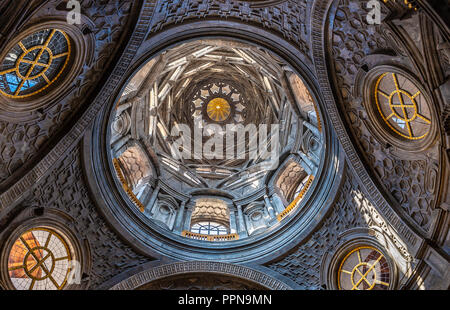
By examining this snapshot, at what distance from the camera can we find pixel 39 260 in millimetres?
12320

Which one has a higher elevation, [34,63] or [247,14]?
[247,14]

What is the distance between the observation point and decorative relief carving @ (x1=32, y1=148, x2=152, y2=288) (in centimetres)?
1266

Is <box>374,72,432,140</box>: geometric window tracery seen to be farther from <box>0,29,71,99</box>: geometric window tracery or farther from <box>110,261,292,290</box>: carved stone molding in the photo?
<box>0,29,71,99</box>: geometric window tracery

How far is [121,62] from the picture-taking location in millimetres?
12672

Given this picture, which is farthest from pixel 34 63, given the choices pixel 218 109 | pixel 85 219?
pixel 218 109

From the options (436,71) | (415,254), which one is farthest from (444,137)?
(415,254)

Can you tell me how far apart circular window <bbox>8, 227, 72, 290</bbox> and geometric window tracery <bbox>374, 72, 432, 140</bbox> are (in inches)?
428

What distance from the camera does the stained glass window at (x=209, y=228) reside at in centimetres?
2017

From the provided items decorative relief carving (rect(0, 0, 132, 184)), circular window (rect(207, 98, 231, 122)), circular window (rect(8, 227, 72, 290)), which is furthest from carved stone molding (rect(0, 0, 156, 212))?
circular window (rect(207, 98, 231, 122))

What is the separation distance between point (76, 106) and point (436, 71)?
10.1 m

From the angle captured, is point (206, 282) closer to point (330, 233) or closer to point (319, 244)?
point (319, 244)

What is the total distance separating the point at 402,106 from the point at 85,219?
422 inches

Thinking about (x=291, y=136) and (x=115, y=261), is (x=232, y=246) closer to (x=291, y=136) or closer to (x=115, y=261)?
(x=115, y=261)

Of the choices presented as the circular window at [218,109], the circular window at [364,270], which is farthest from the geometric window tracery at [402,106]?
the circular window at [218,109]
